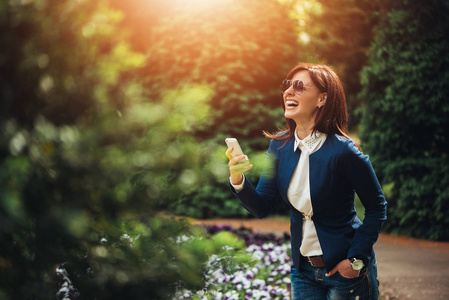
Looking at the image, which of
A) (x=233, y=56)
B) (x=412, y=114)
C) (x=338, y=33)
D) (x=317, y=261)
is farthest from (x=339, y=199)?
(x=338, y=33)

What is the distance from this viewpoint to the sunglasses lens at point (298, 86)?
7.98 feet

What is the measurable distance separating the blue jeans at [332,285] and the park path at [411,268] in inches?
102

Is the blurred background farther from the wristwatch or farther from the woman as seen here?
the wristwatch

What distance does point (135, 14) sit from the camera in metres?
9.57

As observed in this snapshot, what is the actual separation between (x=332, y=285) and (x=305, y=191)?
449mm

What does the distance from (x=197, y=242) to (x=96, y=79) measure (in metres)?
0.53

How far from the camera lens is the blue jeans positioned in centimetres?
228

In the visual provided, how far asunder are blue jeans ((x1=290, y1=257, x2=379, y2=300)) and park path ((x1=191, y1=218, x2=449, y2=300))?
2.58 metres

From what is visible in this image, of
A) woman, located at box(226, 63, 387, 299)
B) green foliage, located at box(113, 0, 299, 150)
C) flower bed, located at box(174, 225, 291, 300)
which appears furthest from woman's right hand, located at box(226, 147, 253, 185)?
green foliage, located at box(113, 0, 299, 150)

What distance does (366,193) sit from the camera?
2.27 meters

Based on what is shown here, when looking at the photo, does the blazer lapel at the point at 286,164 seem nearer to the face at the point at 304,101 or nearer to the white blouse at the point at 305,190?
the white blouse at the point at 305,190

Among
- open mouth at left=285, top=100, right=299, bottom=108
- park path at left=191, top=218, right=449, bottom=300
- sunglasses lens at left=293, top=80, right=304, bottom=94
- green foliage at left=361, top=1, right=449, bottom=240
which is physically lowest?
park path at left=191, top=218, right=449, bottom=300

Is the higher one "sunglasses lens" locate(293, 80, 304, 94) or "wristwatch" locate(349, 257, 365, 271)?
"sunglasses lens" locate(293, 80, 304, 94)

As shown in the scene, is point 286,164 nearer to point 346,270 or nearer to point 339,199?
point 339,199
